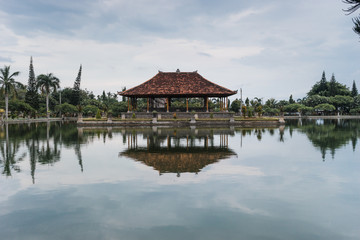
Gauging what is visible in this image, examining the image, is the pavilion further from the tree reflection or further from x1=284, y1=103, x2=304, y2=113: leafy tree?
x1=284, y1=103, x2=304, y2=113: leafy tree

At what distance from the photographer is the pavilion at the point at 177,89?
43.2 m

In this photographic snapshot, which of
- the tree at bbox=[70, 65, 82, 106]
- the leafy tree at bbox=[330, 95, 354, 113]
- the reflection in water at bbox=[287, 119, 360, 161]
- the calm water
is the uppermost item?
the tree at bbox=[70, 65, 82, 106]

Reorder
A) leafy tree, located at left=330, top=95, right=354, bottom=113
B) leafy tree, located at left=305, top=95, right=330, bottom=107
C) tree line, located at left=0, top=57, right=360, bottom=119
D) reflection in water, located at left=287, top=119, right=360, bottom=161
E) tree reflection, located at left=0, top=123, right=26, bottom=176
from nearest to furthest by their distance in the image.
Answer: tree reflection, located at left=0, top=123, right=26, bottom=176 → reflection in water, located at left=287, top=119, right=360, bottom=161 → tree line, located at left=0, top=57, right=360, bottom=119 → leafy tree, located at left=330, top=95, right=354, bottom=113 → leafy tree, located at left=305, top=95, right=330, bottom=107

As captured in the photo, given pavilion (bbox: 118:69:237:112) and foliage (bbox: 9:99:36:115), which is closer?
pavilion (bbox: 118:69:237:112)

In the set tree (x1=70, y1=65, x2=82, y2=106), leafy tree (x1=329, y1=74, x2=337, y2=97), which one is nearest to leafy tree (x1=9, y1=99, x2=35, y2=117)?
tree (x1=70, y1=65, x2=82, y2=106)

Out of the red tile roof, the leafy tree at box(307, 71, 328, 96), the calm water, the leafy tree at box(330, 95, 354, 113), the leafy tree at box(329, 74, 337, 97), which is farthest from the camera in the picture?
the leafy tree at box(307, 71, 328, 96)

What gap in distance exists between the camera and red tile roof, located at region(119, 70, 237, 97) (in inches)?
1697

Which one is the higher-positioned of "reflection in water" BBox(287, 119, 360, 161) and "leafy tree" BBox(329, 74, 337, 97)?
"leafy tree" BBox(329, 74, 337, 97)

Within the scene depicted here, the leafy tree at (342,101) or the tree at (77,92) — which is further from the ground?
the tree at (77,92)

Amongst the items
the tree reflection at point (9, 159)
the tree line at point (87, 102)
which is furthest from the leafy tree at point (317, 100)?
the tree reflection at point (9, 159)

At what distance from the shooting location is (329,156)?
12719 millimetres

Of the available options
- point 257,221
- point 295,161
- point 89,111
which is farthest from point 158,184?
point 89,111

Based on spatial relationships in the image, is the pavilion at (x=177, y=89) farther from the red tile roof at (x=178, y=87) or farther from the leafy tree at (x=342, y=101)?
the leafy tree at (x=342, y=101)

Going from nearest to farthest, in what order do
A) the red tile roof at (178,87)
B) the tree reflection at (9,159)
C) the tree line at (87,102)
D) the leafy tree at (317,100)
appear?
1. the tree reflection at (9,159)
2. the red tile roof at (178,87)
3. the tree line at (87,102)
4. the leafy tree at (317,100)
